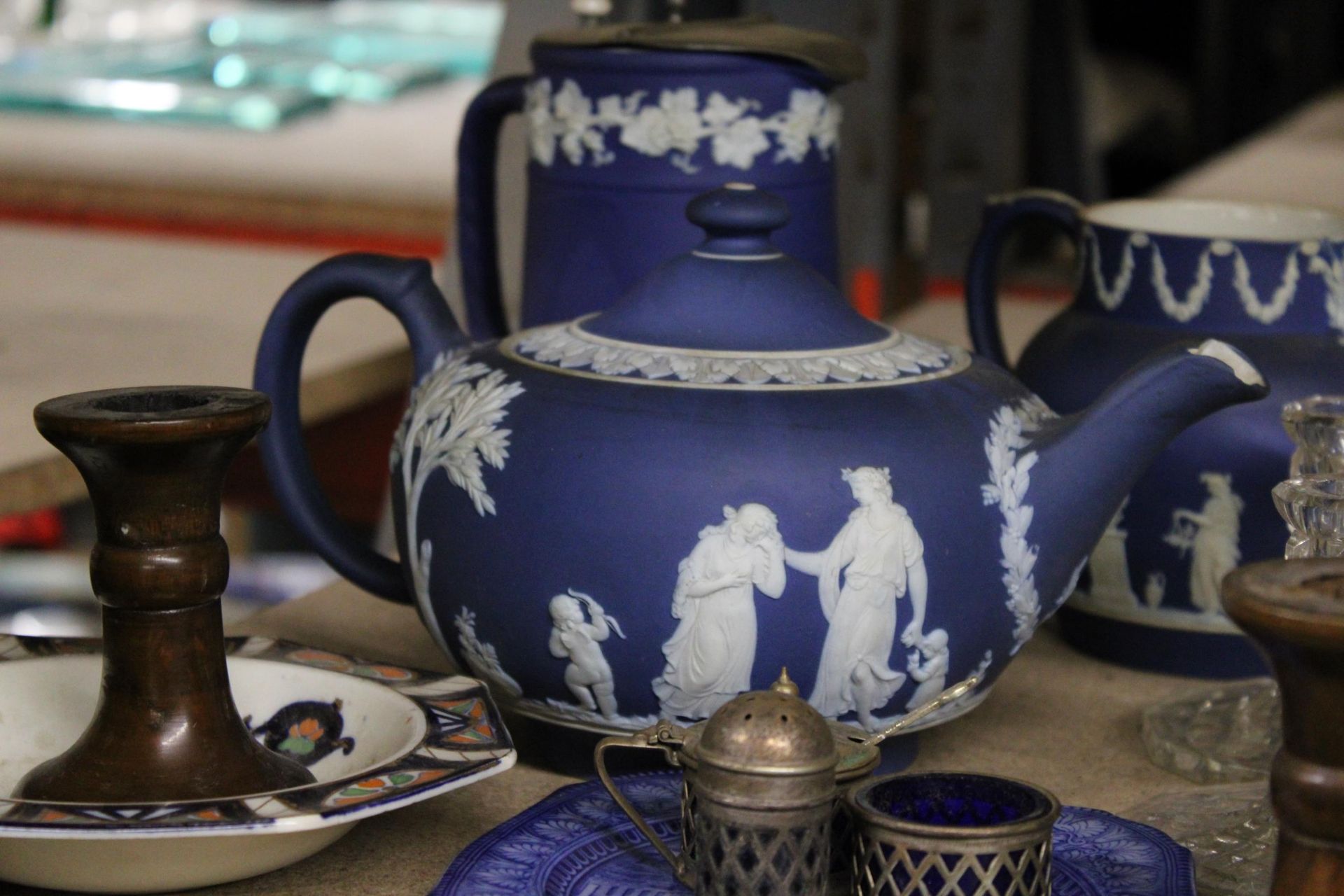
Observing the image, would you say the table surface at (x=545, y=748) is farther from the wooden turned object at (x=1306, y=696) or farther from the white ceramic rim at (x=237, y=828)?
the wooden turned object at (x=1306, y=696)

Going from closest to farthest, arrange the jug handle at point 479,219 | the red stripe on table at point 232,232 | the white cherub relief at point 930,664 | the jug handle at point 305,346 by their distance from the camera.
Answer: the white cherub relief at point 930,664, the jug handle at point 305,346, the jug handle at point 479,219, the red stripe on table at point 232,232

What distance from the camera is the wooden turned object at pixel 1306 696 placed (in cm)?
40

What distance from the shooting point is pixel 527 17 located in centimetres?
120

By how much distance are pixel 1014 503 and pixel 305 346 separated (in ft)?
1.00

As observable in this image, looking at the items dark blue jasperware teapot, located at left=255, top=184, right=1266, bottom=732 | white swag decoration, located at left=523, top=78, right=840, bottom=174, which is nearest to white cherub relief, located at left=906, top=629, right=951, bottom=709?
dark blue jasperware teapot, located at left=255, top=184, right=1266, bottom=732

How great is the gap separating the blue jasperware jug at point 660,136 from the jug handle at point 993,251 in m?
0.08

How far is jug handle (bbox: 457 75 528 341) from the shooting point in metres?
0.95

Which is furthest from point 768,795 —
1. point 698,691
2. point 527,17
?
point 527,17

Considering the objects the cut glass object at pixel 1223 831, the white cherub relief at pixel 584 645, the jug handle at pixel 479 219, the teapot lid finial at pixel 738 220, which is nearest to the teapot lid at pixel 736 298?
the teapot lid finial at pixel 738 220

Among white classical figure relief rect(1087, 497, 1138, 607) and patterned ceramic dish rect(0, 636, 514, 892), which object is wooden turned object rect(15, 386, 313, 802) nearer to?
patterned ceramic dish rect(0, 636, 514, 892)

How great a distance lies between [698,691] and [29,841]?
22cm

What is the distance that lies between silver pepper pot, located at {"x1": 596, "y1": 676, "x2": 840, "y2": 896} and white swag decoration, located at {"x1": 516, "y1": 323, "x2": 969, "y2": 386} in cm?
14

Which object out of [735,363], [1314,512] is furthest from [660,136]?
[1314,512]

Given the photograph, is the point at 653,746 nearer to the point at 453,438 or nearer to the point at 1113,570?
the point at 453,438
